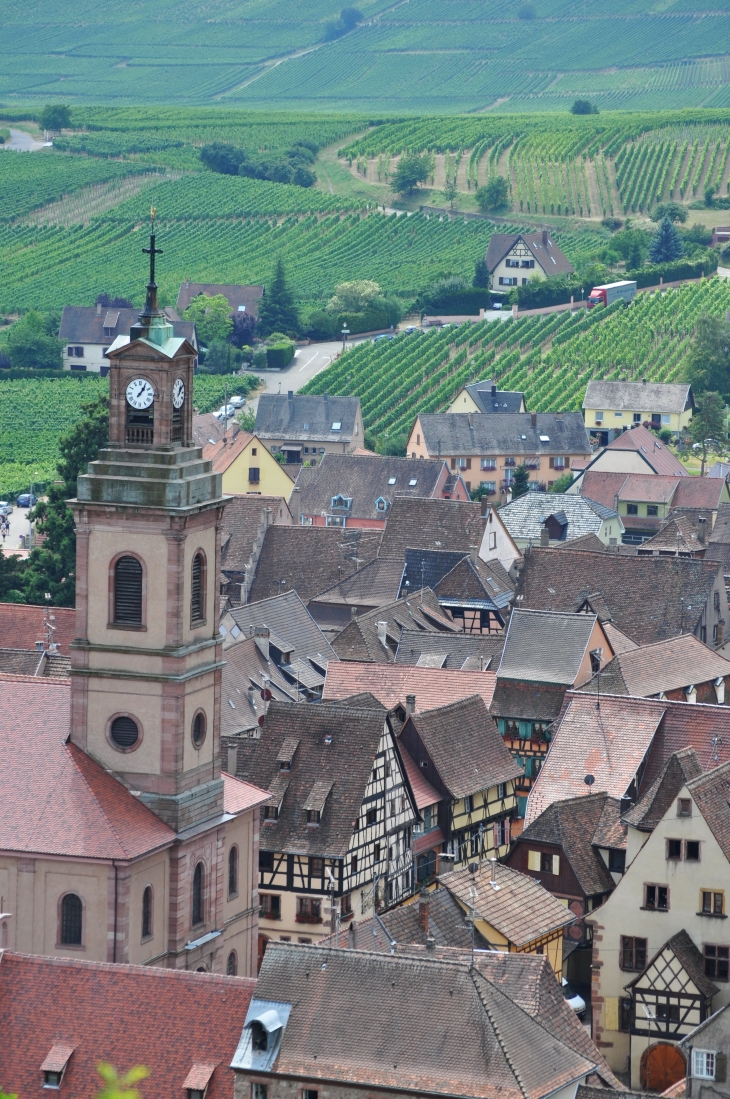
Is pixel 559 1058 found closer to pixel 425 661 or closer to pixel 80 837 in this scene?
pixel 80 837

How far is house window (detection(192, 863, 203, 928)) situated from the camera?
225 ft

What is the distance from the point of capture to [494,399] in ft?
607

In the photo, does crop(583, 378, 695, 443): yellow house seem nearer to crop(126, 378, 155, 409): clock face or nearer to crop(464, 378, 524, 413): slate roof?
crop(464, 378, 524, 413): slate roof

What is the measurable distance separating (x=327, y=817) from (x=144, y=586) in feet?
44.6

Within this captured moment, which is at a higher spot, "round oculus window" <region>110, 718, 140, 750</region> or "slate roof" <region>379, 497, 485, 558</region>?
"round oculus window" <region>110, 718, 140, 750</region>

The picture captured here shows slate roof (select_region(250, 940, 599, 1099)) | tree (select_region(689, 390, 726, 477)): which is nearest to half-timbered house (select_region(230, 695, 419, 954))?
slate roof (select_region(250, 940, 599, 1099))

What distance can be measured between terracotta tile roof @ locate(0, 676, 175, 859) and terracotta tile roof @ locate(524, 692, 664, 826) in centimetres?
1890

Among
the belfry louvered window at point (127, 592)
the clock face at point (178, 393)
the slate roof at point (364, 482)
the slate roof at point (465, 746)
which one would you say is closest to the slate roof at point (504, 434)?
the slate roof at point (364, 482)

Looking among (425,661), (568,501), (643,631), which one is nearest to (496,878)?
(425,661)

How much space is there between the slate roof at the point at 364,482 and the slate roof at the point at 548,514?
9.01m

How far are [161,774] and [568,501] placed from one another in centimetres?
8356

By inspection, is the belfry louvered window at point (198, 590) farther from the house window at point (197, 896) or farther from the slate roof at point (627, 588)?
the slate roof at point (627, 588)

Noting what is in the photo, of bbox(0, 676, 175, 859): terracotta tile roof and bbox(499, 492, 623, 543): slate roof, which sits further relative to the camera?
bbox(499, 492, 623, 543): slate roof

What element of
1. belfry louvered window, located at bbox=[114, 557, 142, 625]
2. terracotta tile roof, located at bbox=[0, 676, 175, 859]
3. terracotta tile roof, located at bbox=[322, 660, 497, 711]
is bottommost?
terracotta tile roof, located at bbox=[322, 660, 497, 711]
